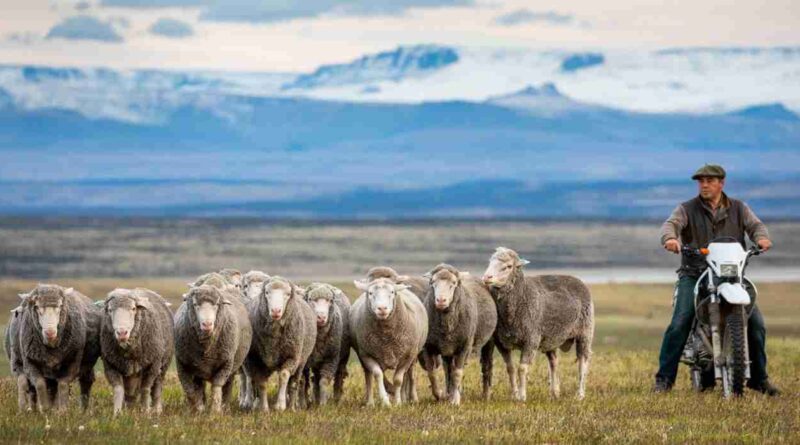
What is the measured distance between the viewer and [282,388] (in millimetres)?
16203

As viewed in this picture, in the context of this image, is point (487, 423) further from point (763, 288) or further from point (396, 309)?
point (763, 288)

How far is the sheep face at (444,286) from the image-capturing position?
16609 mm

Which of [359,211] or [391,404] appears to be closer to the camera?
[391,404]

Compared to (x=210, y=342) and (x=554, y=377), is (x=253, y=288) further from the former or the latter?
(x=554, y=377)

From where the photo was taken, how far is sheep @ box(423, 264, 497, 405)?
55.3 ft

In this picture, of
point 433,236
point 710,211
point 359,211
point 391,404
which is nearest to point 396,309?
point 391,404

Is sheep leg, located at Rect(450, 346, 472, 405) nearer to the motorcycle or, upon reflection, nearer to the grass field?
the grass field

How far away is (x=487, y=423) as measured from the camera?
1434 centimetres

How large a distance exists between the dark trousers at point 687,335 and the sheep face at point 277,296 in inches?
153

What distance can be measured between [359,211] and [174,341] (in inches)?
7164

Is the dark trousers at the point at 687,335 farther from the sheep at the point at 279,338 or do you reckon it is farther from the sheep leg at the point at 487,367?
the sheep at the point at 279,338

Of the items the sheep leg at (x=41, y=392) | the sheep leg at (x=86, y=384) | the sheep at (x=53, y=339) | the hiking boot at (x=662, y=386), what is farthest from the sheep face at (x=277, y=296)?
the hiking boot at (x=662, y=386)

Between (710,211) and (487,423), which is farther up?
(710,211)

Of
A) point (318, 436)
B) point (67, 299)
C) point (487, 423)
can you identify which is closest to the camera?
point (318, 436)
